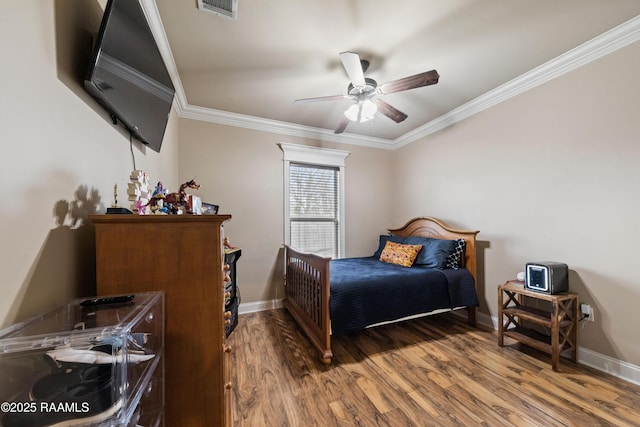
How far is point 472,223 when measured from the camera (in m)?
2.93

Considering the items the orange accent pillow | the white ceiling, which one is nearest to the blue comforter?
the orange accent pillow

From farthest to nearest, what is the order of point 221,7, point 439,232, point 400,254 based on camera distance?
point 439,232
point 400,254
point 221,7

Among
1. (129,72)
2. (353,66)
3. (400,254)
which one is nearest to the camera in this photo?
(129,72)

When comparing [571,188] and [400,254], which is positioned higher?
[571,188]

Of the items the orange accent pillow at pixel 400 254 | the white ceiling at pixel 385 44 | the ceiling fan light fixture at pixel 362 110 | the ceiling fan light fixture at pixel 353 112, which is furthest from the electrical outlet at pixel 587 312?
the ceiling fan light fixture at pixel 353 112

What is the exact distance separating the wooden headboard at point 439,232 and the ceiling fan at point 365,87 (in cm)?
152

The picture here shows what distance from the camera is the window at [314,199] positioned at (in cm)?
348

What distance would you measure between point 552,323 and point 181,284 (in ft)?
8.69

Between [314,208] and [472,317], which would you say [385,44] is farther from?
[472,317]

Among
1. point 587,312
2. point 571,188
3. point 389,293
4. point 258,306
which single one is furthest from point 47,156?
point 587,312

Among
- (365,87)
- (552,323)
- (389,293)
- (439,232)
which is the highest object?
(365,87)

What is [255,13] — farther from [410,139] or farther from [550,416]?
[550,416]

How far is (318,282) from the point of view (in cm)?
219

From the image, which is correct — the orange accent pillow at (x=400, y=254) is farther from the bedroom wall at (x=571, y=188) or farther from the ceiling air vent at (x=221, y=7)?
the ceiling air vent at (x=221, y=7)
